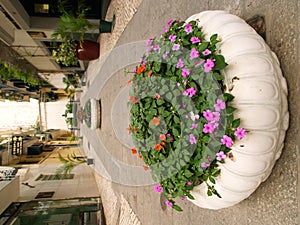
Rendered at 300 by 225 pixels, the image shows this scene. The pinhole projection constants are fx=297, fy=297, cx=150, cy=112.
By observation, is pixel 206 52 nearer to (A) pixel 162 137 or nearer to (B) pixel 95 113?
(A) pixel 162 137

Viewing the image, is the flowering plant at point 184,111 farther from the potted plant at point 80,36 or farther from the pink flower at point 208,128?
the potted plant at point 80,36

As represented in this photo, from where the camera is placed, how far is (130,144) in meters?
3.20

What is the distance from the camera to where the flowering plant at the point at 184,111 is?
3.08 feet

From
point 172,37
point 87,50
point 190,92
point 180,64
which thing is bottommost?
point 190,92

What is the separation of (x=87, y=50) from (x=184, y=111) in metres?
4.88

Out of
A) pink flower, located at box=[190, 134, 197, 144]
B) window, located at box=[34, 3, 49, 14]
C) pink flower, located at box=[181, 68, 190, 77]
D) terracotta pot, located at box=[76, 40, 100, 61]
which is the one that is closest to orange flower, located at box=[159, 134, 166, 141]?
pink flower, located at box=[190, 134, 197, 144]

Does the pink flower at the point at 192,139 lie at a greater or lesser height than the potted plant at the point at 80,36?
lesser

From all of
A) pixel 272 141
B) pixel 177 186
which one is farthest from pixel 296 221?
pixel 177 186

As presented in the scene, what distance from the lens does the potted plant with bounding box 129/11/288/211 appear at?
2.89ft

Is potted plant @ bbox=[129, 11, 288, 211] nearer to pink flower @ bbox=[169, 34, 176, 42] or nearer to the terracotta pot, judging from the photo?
pink flower @ bbox=[169, 34, 176, 42]

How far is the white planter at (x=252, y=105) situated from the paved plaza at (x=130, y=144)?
9cm

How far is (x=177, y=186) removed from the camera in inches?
46.0

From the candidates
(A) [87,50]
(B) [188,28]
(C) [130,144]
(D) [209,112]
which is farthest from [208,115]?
(A) [87,50]

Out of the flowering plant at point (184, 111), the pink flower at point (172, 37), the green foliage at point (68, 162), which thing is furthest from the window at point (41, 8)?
the pink flower at point (172, 37)
